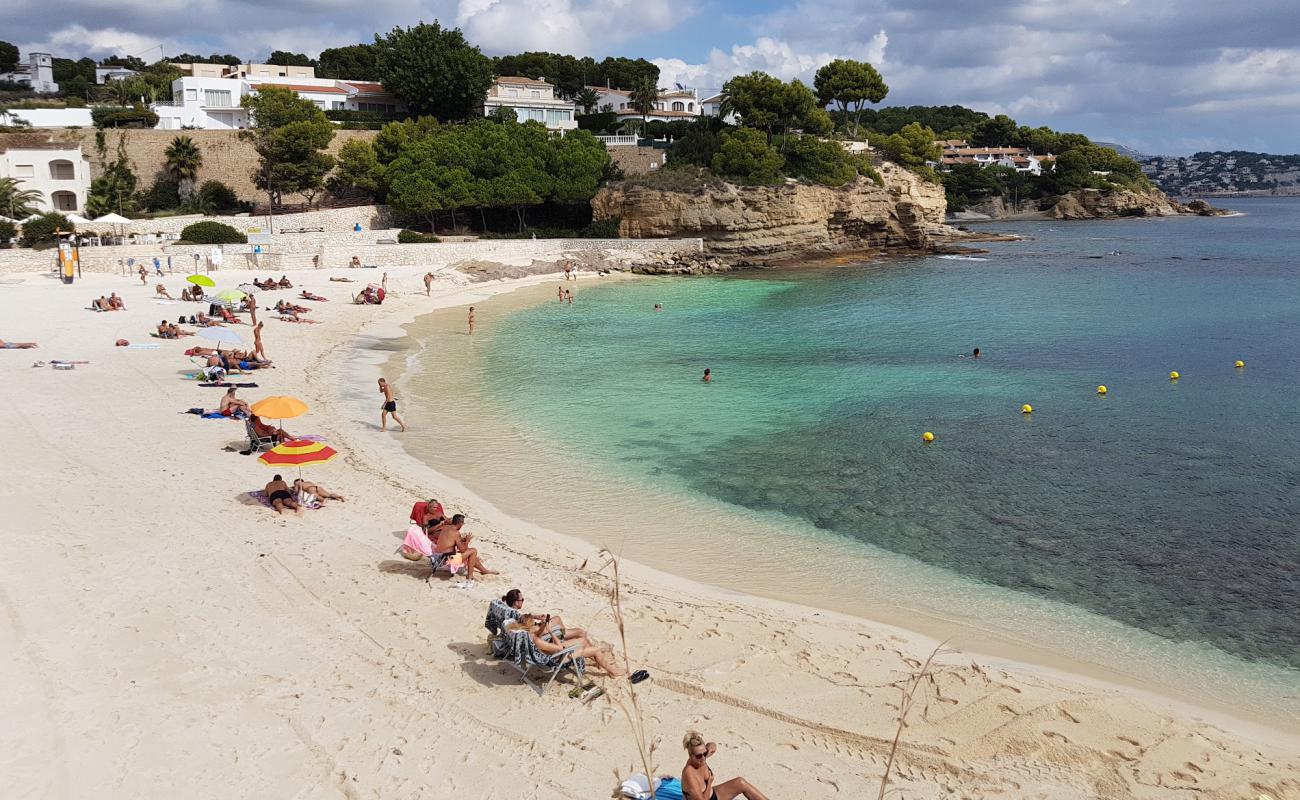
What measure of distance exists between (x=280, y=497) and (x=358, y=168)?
46359 millimetres

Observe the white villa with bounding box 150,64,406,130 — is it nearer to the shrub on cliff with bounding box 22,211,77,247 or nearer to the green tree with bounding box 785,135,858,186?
the shrub on cliff with bounding box 22,211,77,247

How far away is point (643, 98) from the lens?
284 feet

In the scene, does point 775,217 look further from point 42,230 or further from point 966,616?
point 966,616

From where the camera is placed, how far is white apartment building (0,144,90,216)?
163 feet

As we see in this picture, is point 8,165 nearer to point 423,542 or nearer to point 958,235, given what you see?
point 423,542

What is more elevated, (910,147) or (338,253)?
(910,147)

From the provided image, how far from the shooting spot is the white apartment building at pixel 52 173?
49750 mm

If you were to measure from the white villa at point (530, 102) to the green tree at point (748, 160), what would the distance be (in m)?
20.2

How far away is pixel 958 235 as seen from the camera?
79.6 meters

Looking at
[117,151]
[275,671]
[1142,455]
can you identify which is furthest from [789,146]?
[275,671]

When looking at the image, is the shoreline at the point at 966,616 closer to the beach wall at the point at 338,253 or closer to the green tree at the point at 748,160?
the beach wall at the point at 338,253

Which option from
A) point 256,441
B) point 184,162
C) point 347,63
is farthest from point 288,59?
point 256,441

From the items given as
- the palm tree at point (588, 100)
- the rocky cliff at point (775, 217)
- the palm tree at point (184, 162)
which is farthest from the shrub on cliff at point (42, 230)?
the palm tree at point (588, 100)

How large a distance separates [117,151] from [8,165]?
20.0 feet
